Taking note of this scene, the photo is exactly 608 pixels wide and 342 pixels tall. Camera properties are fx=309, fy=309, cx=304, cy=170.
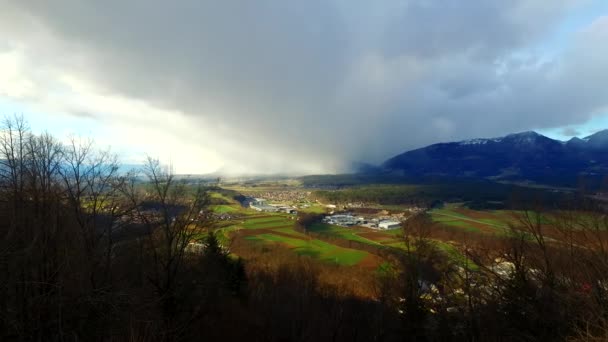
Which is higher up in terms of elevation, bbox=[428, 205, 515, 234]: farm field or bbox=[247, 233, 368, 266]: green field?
bbox=[428, 205, 515, 234]: farm field

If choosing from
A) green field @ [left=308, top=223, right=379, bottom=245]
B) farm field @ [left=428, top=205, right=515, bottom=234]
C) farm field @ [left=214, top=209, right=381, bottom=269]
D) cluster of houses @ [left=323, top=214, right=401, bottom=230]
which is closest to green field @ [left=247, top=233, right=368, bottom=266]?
farm field @ [left=214, top=209, right=381, bottom=269]

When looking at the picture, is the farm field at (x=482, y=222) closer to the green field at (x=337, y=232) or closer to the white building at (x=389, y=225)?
the white building at (x=389, y=225)

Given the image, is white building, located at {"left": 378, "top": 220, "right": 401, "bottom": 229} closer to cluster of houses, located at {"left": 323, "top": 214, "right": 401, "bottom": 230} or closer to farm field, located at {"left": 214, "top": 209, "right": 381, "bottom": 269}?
cluster of houses, located at {"left": 323, "top": 214, "right": 401, "bottom": 230}

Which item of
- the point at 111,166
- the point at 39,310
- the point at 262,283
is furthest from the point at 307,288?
the point at 39,310

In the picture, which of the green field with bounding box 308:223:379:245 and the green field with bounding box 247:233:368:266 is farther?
the green field with bounding box 308:223:379:245

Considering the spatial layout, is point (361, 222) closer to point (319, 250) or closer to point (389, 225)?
point (389, 225)

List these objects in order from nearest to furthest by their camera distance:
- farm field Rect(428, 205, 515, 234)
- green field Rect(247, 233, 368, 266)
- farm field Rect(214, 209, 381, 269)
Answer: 1. farm field Rect(428, 205, 515, 234)
2. farm field Rect(214, 209, 381, 269)
3. green field Rect(247, 233, 368, 266)

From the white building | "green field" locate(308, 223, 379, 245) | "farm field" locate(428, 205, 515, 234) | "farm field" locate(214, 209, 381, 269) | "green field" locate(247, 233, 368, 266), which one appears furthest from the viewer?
the white building

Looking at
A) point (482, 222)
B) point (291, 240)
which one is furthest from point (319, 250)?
point (482, 222)

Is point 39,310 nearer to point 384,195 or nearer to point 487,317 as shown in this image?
point 487,317
